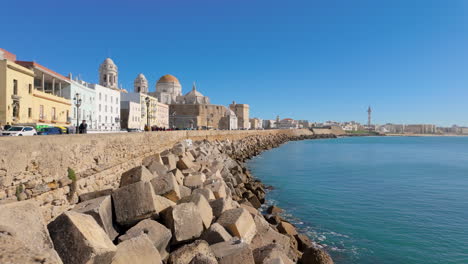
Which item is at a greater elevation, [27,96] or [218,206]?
[27,96]

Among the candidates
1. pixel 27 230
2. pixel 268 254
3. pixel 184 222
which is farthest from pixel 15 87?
pixel 268 254

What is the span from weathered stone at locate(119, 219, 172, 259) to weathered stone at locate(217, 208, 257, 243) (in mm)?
1234

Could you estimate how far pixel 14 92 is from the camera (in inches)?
813

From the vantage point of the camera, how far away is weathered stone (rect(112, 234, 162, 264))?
3.93 meters

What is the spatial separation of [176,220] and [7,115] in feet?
64.7

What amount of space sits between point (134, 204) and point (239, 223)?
2059 mm

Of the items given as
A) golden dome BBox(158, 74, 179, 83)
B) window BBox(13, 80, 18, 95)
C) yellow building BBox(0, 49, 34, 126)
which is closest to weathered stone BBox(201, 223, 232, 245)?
yellow building BBox(0, 49, 34, 126)

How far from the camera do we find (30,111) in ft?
73.9

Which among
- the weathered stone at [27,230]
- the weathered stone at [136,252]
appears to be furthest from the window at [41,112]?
the weathered stone at [27,230]

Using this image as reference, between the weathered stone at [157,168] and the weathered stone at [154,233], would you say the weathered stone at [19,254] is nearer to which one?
the weathered stone at [154,233]

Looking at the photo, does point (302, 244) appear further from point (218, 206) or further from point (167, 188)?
point (167, 188)

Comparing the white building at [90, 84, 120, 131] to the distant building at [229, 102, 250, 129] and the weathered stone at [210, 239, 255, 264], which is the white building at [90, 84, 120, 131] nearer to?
the weathered stone at [210, 239, 255, 264]

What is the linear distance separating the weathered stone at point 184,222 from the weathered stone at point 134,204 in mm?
345

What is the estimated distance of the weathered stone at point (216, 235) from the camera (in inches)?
216
